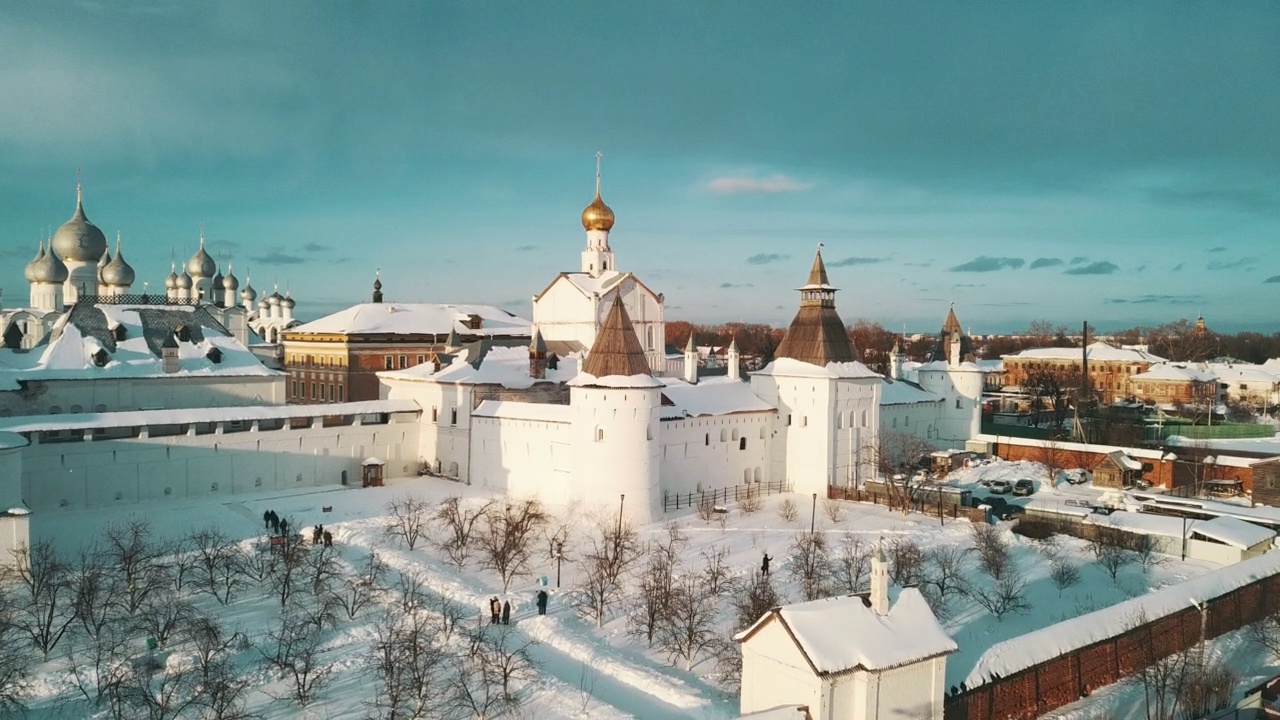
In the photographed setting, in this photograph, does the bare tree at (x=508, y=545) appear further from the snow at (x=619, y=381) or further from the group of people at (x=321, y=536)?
the snow at (x=619, y=381)

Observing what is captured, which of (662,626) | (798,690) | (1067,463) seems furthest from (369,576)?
(1067,463)

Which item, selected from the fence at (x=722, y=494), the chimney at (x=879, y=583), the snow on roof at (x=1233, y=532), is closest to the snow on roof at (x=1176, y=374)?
the snow on roof at (x=1233, y=532)

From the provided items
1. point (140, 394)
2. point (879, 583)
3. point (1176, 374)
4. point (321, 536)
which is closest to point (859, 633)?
point (879, 583)

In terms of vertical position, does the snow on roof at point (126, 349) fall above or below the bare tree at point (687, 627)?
above

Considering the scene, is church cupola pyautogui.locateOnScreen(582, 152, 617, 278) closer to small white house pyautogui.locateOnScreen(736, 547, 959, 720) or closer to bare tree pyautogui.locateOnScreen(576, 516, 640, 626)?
bare tree pyautogui.locateOnScreen(576, 516, 640, 626)

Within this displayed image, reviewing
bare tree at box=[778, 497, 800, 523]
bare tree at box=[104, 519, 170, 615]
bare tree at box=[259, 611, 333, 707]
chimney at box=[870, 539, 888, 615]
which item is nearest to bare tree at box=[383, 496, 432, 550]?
bare tree at box=[104, 519, 170, 615]

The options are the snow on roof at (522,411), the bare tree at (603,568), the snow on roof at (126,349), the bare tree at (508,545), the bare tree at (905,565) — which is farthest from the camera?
the snow on roof at (126,349)
